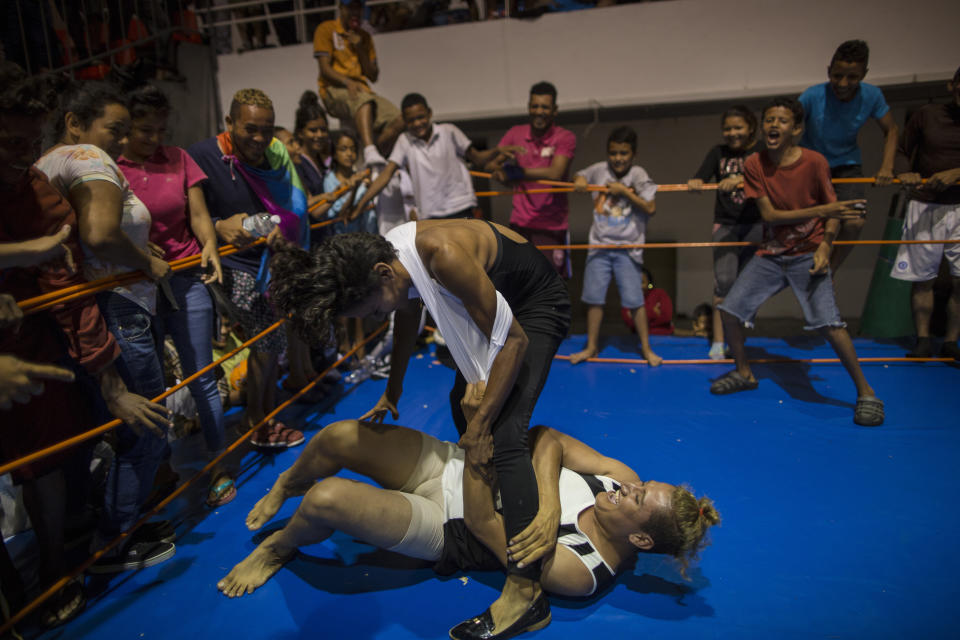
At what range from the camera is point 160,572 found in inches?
77.4

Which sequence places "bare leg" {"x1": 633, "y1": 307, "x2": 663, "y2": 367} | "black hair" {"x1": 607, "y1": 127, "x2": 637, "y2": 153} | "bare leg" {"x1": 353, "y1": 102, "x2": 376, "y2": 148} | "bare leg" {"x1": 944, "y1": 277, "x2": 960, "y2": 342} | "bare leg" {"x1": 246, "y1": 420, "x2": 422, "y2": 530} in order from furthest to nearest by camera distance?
1. "bare leg" {"x1": 353, "y1": 102, "x2": 376, "y2": 148}
2. "bare leg" {"x1": 633, "y1": 307, "x2": 663, "y2": 367}
3. "black hair" {"x1": 607, "y1": 127, "x2": 637, "y2": 153}
4. "bare leg" {"x1": 944, "y1": 277, "x2": 960, "y2": 342}
5. "bare leg" {"x1": 246, "y1": 420, "x2": 422, "y2": 530}

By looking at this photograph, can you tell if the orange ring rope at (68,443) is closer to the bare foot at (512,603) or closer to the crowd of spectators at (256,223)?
the crowd of spectators at (256,223)

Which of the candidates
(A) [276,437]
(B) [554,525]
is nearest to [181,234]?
(A) [276,437]

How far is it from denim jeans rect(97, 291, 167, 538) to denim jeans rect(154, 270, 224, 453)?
23 cm

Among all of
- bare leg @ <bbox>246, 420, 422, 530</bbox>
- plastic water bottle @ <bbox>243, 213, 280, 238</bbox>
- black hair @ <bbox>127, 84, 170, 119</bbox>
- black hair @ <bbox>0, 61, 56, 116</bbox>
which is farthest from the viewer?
plastic water bottle @ <bbox>243, 213, 280, 238</bbox>

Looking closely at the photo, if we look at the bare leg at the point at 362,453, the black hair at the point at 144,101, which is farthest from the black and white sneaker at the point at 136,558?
the black hair at the point at 144,101

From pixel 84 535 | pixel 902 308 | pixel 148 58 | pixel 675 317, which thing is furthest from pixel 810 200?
pixel 148 58

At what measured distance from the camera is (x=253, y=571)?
1.87m

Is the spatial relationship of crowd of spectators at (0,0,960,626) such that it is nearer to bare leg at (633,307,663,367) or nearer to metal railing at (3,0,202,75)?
bare leg at (633,307,663,367)

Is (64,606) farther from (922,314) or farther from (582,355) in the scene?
(922,314)

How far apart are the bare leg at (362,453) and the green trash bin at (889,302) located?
3952 mm

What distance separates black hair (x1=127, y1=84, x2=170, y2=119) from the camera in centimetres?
205

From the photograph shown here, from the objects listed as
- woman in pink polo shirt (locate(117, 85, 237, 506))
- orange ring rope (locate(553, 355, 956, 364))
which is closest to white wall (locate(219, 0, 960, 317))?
orange ring rope (locate(553, 355, 956, 364))

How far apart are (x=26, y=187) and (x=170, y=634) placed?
→ 142 centimetres
